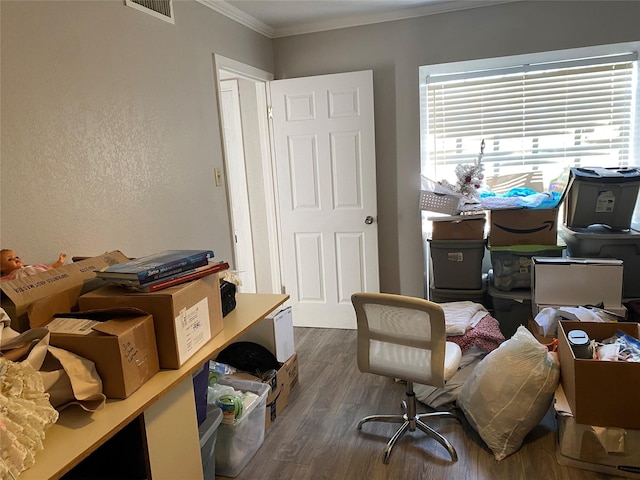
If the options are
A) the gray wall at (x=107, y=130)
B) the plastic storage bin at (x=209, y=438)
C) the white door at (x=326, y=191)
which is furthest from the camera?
the white door at (x=326, y=191)

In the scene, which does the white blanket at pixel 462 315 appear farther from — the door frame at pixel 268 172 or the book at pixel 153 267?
the book at pixel 153 267

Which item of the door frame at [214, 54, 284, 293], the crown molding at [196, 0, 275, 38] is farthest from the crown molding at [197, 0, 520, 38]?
the door frame at [214, 54, 284, 293]

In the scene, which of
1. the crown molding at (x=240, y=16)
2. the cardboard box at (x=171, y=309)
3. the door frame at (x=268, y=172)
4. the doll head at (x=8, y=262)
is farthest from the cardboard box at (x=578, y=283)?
the doll head at (x=8, y=262)

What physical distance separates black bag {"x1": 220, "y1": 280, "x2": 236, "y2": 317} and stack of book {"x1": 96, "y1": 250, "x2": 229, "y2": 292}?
9.1 inches

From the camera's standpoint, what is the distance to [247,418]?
210cm

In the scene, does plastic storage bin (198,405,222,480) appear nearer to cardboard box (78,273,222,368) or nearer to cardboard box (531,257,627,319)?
cardboard box (78,273,222,368)

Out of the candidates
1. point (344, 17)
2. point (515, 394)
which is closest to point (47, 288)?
point (515, 394)

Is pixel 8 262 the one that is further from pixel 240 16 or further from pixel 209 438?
pixel 240 16

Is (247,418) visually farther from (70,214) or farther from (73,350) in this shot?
(70,214)

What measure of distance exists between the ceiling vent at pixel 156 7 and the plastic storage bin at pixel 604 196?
8.52 feet

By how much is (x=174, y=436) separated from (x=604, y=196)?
281 cm

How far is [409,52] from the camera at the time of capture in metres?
3.37

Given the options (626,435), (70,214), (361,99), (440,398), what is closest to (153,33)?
(70,214)

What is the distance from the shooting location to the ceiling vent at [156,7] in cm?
221
